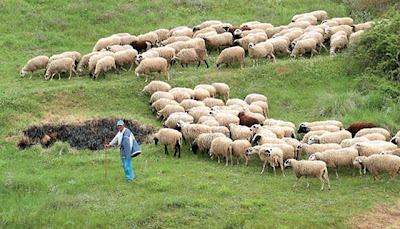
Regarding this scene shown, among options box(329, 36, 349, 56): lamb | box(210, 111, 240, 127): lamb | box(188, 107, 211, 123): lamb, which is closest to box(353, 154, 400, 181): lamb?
box(210, 111, 240, 127): lamb

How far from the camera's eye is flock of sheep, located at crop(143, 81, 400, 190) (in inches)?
612

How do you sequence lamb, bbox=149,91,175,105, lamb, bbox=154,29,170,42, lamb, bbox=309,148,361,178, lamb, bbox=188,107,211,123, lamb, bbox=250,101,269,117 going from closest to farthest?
lamb, bbox=309,148,361,178 → lamb, bbox=188,107,211,123 → lamb, bbox=250,101,269,117 → lamb, bbox=149,91,175,105 → lamb, bbox=154,29,170,42

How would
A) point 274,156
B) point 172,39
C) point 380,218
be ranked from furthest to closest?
1. point 172,39
2. point 274,156
3. point 380,218

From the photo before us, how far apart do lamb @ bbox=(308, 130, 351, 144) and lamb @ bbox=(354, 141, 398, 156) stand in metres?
1.37

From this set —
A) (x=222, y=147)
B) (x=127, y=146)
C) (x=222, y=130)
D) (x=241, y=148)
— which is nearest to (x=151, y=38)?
(x=222, y=130)

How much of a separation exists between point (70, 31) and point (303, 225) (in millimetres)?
21261

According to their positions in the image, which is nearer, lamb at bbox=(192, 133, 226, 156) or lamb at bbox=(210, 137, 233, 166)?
lamb at bbox=(210, 137, 233, 166)

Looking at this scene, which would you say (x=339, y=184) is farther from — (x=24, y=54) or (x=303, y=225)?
(x=24, y=54)

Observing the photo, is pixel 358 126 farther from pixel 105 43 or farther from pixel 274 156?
pixel 105 43

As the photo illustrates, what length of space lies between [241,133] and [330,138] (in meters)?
2.80

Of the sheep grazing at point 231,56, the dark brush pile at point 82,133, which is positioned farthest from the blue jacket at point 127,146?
the sheep grazing at point 231,56

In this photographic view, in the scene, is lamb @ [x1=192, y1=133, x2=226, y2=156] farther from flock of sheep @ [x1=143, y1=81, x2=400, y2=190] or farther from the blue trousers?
the blue trousers

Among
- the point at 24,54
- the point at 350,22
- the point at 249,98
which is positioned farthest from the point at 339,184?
the point at 24,54

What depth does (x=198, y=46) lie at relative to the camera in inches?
1032
